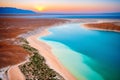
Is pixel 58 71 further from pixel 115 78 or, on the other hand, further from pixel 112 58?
pixel 112 58

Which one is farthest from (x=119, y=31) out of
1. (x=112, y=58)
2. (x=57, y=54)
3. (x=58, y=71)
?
(x=58, y=71)

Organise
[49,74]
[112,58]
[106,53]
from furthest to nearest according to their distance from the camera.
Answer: [106,53]
[112,58]
[49,74]

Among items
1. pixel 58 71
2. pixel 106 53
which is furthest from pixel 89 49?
pixel 58 71

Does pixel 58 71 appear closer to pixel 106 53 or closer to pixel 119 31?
pixel 106 53

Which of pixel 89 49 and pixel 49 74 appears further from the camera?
pixel 89 49

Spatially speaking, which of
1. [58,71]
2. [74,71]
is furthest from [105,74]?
[58,71]

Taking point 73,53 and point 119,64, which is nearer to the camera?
point 119,64

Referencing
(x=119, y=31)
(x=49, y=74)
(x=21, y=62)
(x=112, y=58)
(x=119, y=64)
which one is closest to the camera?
(x=49, y=74)

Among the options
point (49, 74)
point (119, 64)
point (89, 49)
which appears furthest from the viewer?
point (89, 49)

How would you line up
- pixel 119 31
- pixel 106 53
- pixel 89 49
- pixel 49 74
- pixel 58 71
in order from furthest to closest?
pixel 119 31 < pixel 89 49 < pixel 106 53 < pixel 58 71 < pixel 49 74
